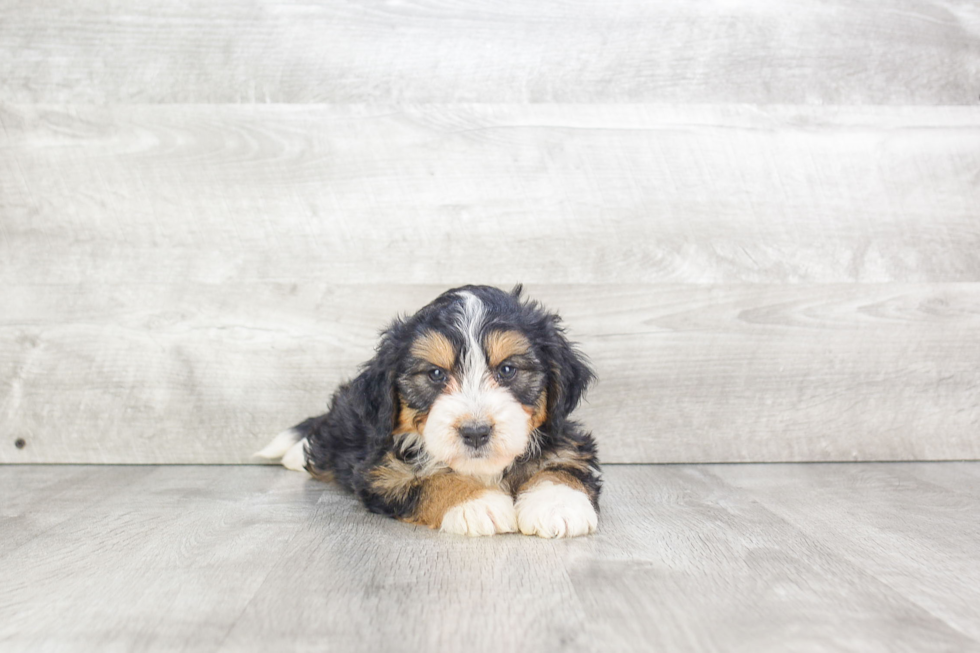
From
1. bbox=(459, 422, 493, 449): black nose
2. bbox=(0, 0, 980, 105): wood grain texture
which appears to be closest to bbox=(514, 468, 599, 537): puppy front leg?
bbox=(459, 422, 493, 449): black nose

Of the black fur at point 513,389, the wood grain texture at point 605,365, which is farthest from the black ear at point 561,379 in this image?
the wood grain texture at point 605,365

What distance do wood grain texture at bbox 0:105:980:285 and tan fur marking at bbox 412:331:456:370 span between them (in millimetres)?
1021

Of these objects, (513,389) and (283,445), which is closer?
(513,389)

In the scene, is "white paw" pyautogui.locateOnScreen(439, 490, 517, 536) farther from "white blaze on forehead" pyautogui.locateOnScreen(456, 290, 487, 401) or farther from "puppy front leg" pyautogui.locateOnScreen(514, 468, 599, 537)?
"white blaze on forehead" pyautogui.locateOnScreen(456, 290, 487, 401)

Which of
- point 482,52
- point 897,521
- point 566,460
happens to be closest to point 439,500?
point 566,460

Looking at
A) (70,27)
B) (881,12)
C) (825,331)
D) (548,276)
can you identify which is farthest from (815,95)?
(70,27)

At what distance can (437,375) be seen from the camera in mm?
2400

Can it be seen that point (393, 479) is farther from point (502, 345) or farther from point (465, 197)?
point (465, 197)

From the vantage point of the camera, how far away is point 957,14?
3.54 m

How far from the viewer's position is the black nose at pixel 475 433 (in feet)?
7.30

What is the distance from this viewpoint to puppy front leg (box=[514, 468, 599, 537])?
229 centimetres

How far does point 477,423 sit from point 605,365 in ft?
4.38

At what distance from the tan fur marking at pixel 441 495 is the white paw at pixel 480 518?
0.03 metres

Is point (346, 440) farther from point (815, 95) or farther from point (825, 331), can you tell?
point (815, 95)
